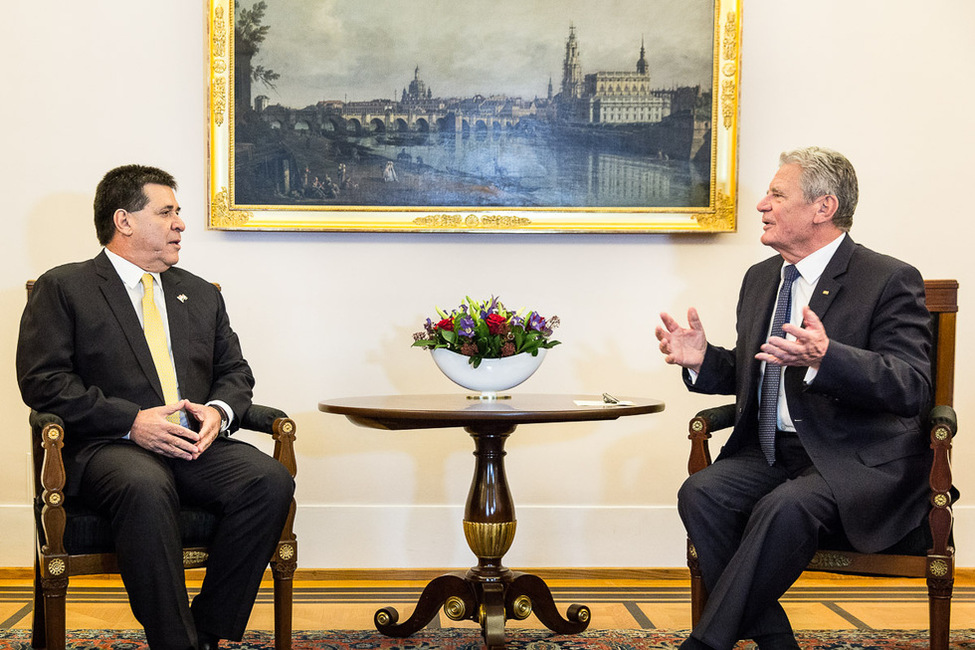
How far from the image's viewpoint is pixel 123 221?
11.3ft

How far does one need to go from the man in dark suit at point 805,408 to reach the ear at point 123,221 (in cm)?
187

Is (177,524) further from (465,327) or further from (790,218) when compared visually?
(790,218)

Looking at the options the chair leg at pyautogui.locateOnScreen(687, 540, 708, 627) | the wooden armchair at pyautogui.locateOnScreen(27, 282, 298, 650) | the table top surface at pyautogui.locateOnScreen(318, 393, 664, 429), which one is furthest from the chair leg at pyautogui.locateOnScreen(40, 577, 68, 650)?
the chair leg at pyautogui.locateOnScreen(687, 540, 708, 627)

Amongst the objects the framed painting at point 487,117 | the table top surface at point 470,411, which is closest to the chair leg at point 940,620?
the table top surface at point 470,411

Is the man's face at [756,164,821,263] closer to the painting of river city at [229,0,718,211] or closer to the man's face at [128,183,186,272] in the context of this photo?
the painting of river city at [229,0,718,211]

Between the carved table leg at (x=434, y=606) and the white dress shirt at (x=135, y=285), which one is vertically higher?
the white dress shirt at (x=135, y=285)

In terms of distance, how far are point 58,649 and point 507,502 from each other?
1.50 m

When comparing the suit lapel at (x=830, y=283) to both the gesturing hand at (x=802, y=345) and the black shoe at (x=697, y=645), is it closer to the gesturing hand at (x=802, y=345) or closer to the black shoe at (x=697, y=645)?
the gesturing hand at (x=802, y=345)

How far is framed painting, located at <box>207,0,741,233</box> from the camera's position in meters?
4.48

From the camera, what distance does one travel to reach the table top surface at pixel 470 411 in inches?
118

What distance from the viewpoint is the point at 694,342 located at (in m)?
3.36

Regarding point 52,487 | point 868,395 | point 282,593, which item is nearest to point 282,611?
point 282,593

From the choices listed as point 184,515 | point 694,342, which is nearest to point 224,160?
point 184,515

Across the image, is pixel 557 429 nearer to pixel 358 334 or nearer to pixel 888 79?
pixel 358 334
